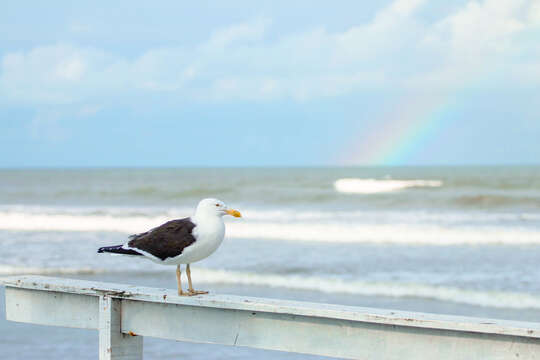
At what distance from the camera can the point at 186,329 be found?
1.95 meters

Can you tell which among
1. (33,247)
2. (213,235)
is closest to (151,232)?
(213,235)

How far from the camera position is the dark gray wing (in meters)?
2.11

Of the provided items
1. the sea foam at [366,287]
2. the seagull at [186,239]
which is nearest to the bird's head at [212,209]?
the seagull at [186,239]

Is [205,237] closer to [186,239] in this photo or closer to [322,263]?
[186,239]

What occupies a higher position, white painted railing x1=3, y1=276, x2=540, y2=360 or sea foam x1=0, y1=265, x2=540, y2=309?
white painted railing x1=3, y1=276, x2=540, y2=360

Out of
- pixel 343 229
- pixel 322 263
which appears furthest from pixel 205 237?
pixel 343 229

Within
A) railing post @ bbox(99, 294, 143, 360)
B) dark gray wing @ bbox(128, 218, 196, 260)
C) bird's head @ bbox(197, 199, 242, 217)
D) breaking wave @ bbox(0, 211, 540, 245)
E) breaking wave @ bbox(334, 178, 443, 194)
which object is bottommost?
railing post @ bbox(99, 294, 143, 360)

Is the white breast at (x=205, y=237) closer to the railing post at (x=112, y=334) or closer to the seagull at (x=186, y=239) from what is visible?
the seagull at (x=186, y=239)

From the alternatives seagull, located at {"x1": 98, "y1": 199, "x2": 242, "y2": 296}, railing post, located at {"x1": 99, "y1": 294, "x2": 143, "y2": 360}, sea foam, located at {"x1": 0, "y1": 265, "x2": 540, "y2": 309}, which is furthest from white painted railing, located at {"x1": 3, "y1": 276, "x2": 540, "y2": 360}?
sea foam, located at {"x1": 0, "y1": 265, "x2": 540, "y2": 309}

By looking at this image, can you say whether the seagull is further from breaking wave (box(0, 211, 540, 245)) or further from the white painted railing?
breaking wave (box(0, 211, 540, 245))

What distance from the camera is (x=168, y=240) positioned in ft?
6.93

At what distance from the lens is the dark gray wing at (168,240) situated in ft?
6.91

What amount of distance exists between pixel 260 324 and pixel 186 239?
0.40 m

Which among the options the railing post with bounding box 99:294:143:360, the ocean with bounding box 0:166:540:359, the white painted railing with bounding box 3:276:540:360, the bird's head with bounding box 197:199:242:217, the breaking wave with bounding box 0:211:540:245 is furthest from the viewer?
the breaking wave with bounding box 0:211:540:245
